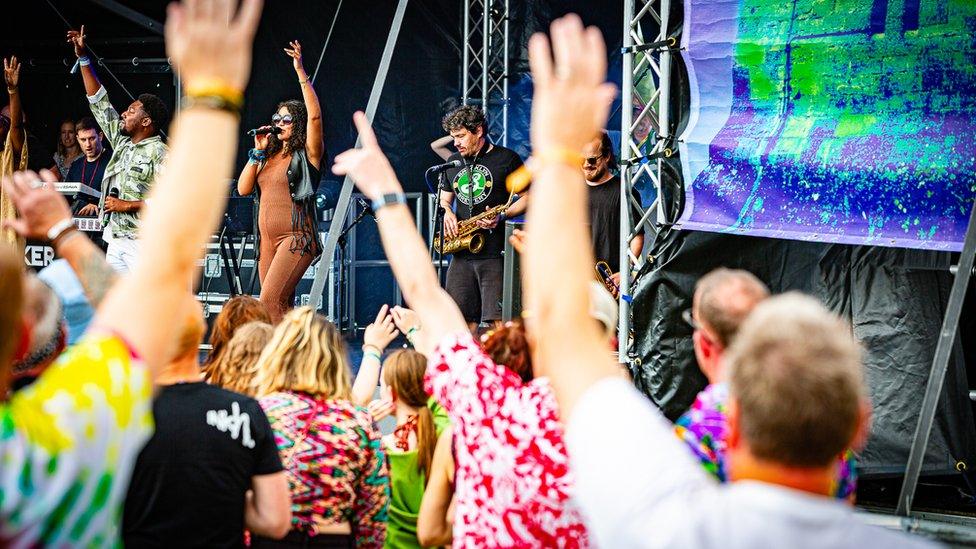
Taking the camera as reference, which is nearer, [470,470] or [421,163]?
[470,470]

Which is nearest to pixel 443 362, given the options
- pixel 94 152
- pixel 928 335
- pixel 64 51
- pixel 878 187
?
pixel 878 187

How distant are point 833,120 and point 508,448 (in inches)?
115

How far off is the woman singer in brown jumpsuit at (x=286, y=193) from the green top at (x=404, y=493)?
3173 mm

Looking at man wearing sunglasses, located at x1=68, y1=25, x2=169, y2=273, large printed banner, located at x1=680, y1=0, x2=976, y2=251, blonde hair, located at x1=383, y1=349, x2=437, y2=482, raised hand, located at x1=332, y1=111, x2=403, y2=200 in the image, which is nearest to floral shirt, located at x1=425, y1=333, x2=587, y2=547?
raised hand, located at x1=332, y1=111, x2=403, y2=200

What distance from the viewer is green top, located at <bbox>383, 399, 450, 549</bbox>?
3.09 metres

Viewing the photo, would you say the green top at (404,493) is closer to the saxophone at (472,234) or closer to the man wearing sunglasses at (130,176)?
the saxophone at (472,234)

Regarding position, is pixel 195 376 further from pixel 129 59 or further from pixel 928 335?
pixel 129 59

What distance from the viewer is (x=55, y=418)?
1.08m

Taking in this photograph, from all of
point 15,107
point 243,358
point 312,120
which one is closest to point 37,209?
point 243,358

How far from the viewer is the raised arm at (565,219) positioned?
1.17 m

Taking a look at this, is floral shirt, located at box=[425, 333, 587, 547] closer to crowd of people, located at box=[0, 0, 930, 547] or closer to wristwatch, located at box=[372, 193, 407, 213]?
crowd of people, located at box=[0, 0, 930, 547]

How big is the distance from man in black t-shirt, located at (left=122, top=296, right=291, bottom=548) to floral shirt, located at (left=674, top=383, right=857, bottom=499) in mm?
1032

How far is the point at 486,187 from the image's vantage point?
6.46 metres

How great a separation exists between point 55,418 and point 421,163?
7.93 meters
